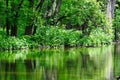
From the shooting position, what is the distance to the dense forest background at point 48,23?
41.8m

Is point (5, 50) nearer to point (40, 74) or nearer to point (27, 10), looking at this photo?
point (27, 10)

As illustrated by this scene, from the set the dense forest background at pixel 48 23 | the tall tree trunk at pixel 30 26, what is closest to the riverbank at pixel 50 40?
the dense forest background at pixel 48 23

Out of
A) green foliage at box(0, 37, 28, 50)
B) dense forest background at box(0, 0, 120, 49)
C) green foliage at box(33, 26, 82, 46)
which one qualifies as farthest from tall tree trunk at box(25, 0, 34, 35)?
green foliage at box(0, 37, 28, 50)

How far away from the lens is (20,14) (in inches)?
1678

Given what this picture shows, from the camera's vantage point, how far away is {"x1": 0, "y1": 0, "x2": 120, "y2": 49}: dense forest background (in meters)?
41.8

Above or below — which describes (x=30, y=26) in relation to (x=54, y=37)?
above

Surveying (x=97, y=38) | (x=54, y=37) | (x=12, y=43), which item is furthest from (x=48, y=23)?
(x=97, y=38)

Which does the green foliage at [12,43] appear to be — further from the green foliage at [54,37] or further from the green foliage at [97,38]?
the green foliage at [97,38]

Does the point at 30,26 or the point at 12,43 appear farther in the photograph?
the point at 30,26

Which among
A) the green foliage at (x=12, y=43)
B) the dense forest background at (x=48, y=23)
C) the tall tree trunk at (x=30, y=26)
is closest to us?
the green foliage at (x=12, y=43)

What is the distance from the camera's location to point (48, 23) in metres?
47.8

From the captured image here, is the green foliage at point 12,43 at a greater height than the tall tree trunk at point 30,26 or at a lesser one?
lesser

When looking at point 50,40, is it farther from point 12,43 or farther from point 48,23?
point 12,43

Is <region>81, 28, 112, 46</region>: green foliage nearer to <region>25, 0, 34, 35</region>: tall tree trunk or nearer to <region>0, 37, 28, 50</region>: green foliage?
<region>25, 0, 34, 35</region>: tall tree trunk
